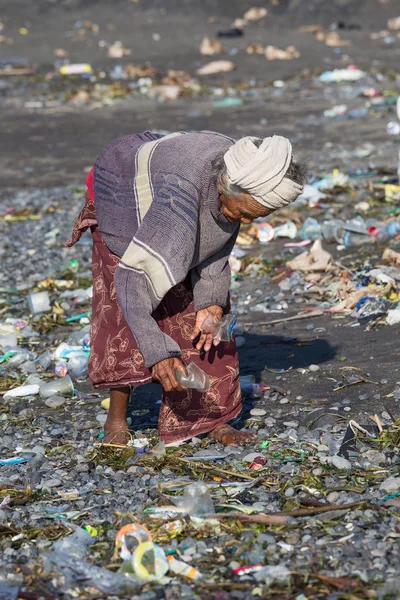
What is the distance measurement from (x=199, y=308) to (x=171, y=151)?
0.77 m

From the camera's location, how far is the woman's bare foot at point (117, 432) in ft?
13.9

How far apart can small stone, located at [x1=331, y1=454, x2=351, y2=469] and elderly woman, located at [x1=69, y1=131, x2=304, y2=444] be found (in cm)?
50

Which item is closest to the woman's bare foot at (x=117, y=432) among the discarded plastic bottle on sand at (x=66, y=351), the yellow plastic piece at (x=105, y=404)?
the yellow plastic piece at (x=105, y=404)

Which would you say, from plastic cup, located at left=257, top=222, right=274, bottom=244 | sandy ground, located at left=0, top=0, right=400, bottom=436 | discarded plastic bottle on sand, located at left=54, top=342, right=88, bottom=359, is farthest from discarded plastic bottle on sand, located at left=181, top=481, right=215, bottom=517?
plastic cup, located at left=257, top=222, right=274, bottom=244

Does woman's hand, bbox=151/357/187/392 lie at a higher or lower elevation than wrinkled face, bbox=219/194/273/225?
lower

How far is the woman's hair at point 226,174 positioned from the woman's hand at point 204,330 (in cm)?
71

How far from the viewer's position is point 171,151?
354 cm

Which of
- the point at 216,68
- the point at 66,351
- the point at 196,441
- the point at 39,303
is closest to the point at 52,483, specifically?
the point at 196,441

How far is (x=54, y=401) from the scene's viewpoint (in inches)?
195

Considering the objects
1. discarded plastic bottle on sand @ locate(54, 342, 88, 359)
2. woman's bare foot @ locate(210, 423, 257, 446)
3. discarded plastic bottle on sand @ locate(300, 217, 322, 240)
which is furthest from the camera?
discarded plastic bottle on sand @ locate(300, 217, 322, 240)

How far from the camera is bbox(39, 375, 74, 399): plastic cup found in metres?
5.08

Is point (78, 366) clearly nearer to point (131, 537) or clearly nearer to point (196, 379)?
point (196, 379)

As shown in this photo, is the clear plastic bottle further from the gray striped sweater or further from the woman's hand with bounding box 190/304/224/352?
the gray striped sweater

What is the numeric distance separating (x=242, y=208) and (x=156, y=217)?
344mm
